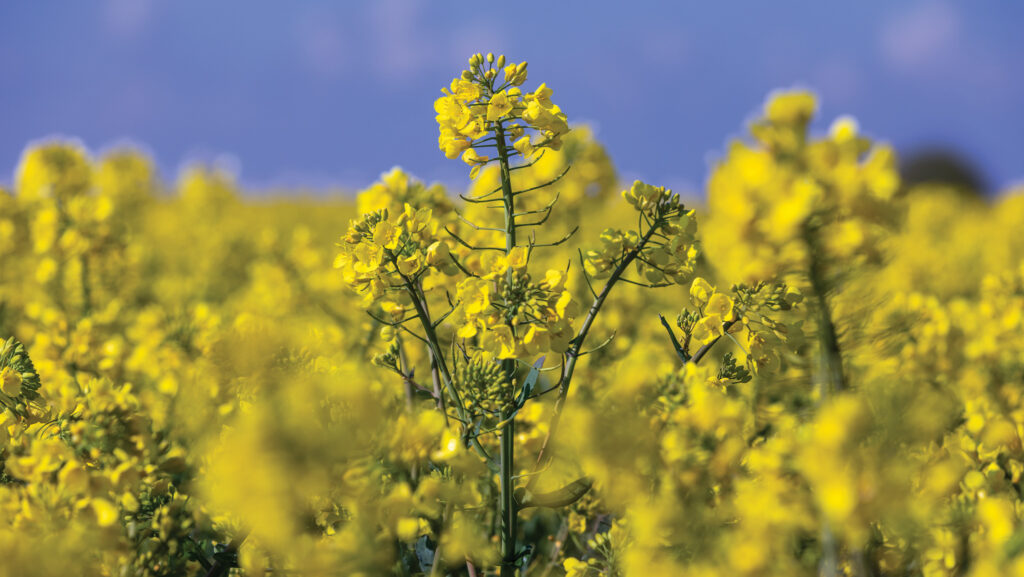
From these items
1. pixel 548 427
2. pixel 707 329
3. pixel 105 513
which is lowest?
pixel 105 513

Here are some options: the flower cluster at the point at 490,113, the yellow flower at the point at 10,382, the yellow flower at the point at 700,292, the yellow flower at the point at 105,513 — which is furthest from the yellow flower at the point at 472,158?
the yellow flower at the point at 10,382

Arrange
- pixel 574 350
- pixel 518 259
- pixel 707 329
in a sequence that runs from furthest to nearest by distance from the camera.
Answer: pixel 707 329
pixel 574 350
pixel 518 259

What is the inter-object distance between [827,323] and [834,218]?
0.17m

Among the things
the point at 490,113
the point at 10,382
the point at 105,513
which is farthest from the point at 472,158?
the point at 10,382

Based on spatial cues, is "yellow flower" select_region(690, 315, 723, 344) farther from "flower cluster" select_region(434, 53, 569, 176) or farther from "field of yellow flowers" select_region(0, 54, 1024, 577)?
"flower cluster" select_region(434, 53, 569, 176)

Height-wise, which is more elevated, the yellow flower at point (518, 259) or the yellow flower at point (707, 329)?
the yellow flower at point (518, 259)

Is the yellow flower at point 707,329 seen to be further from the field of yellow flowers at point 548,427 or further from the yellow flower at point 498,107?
the yellow flower at point 498,107

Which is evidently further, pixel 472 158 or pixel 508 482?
pixel 472 158

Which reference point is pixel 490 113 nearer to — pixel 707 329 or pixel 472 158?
pixel 472 158

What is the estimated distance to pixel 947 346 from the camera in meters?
2.97

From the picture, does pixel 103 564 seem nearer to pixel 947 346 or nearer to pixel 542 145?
pixel 542 145

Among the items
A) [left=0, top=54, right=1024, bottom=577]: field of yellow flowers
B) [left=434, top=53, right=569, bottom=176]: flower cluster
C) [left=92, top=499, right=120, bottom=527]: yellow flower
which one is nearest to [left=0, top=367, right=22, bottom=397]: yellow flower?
[left=0, top=54, right=1024, bottom=577]: field of yellow flowers

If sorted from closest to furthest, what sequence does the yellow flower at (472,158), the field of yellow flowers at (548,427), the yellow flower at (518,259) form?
the field of yellow flowers at (548,427) < the yellow flower at (518,259) < the yellow flower at (472,158)

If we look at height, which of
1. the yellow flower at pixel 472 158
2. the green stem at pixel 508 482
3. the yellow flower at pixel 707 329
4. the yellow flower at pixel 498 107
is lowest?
the green stem at pixel 508 482
